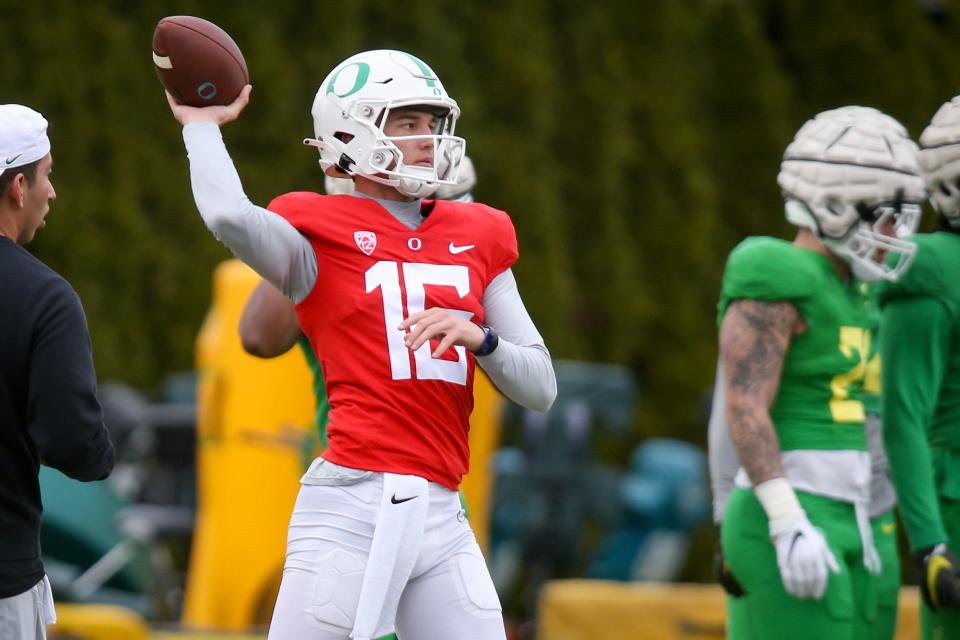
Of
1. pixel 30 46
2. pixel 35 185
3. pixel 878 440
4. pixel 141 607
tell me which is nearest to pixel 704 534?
pixel 141 607

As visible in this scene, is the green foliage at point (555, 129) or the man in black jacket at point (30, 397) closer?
the man in black jacket at point (30, 397)

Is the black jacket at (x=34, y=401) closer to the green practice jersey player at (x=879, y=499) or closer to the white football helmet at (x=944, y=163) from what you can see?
the green practice jersey player at (x=879, y=499)

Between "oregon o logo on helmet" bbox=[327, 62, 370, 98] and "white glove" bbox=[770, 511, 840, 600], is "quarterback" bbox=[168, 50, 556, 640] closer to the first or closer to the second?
"oregon o logo on helmet" bbox=[327, 62, 370, 98]

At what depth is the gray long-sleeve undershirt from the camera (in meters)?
3.21

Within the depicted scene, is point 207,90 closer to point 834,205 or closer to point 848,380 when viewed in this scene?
point 834,205

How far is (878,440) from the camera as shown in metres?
4.36

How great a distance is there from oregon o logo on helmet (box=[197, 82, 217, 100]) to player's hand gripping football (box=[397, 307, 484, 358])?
23.8 inches

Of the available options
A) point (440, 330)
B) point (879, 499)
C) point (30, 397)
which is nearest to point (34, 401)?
point (30, 397)

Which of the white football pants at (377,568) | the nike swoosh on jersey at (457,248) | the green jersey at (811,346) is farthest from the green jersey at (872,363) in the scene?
the white football pants at (377,568)

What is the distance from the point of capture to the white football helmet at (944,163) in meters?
4.12

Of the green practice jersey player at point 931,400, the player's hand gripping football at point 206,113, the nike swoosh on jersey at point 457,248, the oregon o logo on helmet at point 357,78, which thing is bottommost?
the green practice jersey player at point 931,400

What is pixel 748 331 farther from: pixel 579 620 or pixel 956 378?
pixel 579 620

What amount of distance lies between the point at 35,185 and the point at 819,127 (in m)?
1.88

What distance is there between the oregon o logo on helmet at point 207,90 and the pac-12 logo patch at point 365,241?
1.30ft
